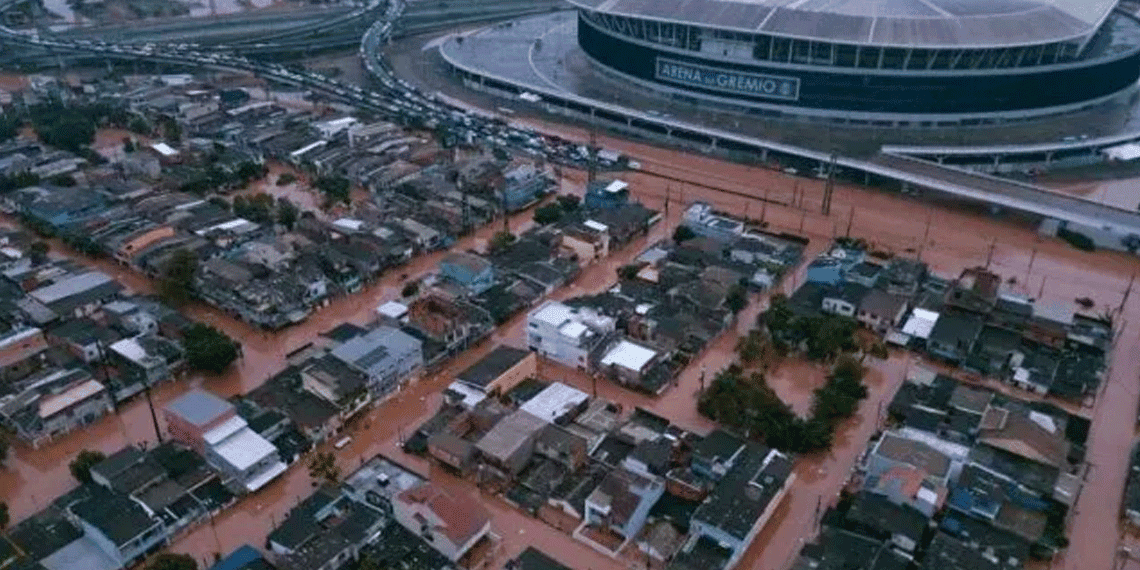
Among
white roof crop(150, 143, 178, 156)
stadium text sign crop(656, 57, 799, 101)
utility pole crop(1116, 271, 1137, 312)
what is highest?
stadium text sign crop(656, 57, 799, 101)

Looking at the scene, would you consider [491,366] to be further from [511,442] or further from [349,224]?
[349,224]

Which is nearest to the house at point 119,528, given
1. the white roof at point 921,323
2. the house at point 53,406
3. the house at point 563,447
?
the house at point 53,406

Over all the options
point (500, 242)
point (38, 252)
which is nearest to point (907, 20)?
point (500, 242)

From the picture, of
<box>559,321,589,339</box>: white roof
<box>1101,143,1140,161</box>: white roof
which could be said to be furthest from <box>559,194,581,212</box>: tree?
<box>1101,143,1140,161</box>: white roof

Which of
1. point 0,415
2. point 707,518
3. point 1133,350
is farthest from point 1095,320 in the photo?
point 0,415

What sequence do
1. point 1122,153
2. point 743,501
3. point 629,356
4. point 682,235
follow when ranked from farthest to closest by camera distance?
point 1122,153, point 682,235, point 629,356, point 743,501

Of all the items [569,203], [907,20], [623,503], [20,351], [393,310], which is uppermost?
[907,20]

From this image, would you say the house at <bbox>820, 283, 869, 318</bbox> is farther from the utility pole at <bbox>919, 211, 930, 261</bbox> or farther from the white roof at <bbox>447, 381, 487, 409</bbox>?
the white roof at <bbox>447, 381, 487, 409</bbox>
